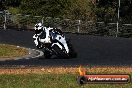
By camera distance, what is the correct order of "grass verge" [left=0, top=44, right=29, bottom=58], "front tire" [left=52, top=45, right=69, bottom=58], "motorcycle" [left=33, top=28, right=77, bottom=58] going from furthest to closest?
"grass verge" [left=0, top=44, right=29, bottom=58], "front tire" [left=52, top=45, right=69, bottom=58], "motorcycle" [left=33, top=28, right=77, bottom=58]

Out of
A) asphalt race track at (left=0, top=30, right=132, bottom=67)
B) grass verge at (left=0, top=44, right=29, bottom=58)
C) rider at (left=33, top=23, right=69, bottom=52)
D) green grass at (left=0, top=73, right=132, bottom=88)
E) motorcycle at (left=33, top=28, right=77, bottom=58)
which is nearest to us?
green grass at (left=0, top=73, right=132, bottom=88)

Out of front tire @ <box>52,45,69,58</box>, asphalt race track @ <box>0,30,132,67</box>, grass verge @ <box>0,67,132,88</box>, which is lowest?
asphalt race track @ <box>0,30,132,67</box>

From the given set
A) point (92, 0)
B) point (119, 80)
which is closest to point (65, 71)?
point (119, 80)

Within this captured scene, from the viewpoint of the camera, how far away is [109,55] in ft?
87.1

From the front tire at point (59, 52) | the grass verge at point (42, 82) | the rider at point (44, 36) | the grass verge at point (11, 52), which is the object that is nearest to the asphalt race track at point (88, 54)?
the front tire at point (59, 52)

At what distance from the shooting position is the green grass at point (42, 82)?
1343 cm

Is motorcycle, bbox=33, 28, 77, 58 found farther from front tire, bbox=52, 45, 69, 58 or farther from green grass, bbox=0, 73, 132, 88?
green grass, bbox=0, 73, 132, 88

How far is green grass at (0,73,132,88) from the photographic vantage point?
13430 millimetres

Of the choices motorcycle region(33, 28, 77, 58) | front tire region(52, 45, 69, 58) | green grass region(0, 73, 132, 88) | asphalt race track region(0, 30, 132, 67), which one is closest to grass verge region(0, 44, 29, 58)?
asphalt race track region(0, 30, 132, 67)

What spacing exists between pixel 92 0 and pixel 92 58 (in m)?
35.9

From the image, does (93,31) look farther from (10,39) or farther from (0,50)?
(0,50)

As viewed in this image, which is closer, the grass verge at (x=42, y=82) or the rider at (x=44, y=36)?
the grass verge at (x=42, y=82)

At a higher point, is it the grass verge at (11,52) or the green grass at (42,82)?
the green grass at (42,82)

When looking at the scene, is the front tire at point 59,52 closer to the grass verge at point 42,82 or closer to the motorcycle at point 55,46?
the motorcycle at point 55,46
